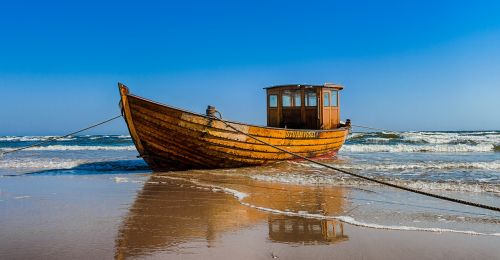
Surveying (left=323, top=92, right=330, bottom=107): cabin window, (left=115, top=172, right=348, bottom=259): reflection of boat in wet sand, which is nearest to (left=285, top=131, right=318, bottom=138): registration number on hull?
(left=323, top=92, right=330, bottom=107): cabin window

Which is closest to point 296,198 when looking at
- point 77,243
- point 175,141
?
point 77,243

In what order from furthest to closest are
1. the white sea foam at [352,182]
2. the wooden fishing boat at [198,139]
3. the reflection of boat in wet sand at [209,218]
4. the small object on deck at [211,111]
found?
1. the small object on deck at [211,111]
2. the wooden fishing boat at [198,139]
3. the white sea foam at [352,182]
4. the reflection of boat in wet sand at [209,218]

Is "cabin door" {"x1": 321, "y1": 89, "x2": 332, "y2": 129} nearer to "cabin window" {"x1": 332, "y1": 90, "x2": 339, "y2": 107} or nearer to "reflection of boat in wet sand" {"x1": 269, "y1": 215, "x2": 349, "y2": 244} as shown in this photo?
"cabin window" {"x1": 332, "y1": 90, "x2": 339, "y2": 107}

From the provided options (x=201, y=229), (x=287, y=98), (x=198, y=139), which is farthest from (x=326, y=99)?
(x=201, y=229)

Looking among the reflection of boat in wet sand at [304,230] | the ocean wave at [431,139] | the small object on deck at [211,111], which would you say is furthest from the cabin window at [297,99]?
the ocean wave at [431,139]

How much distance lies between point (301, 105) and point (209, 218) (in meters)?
9.09

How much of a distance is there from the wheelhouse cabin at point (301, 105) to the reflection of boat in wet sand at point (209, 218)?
621 cm

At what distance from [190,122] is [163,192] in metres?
2.60

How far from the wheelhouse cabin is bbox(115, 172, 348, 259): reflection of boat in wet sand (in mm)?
6214

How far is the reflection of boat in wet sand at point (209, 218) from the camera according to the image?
402 centimetres

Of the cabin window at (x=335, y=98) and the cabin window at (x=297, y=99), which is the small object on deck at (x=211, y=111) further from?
the cabin window at (x=335, y=98)

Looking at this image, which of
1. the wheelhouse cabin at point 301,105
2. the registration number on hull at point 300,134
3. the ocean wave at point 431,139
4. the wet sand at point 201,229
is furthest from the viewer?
the ocean wave at point 431,139

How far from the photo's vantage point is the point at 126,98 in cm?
921

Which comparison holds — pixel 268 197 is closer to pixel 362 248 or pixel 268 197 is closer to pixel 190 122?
pixel 362 248
